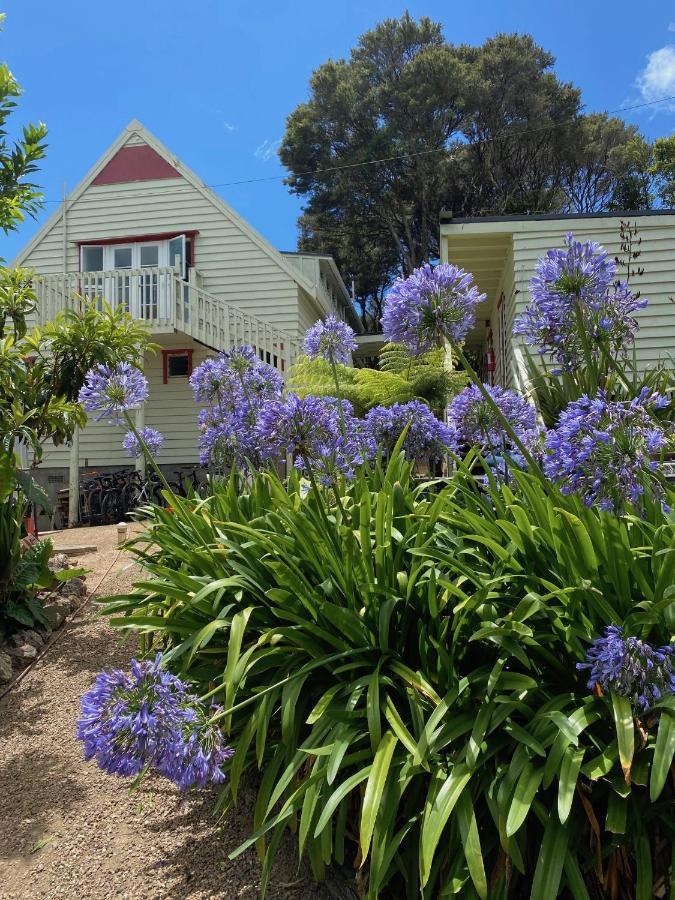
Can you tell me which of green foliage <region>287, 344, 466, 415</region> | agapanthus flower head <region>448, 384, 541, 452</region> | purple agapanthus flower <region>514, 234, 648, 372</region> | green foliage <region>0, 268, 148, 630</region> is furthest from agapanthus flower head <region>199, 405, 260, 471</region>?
green foliage <region>287, 344, 466, 415</region>

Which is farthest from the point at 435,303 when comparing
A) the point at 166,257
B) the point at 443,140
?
the point at 443,140

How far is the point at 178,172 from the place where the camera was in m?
15.3

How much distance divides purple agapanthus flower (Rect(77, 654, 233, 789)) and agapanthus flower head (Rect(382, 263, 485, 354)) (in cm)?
141

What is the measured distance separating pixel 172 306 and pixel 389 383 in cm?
582

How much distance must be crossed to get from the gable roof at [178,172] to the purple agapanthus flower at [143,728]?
1362 centimetres

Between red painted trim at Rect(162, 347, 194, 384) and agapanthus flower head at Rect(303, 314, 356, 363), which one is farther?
red painted trim at Rect(162, 347, 194, 384)

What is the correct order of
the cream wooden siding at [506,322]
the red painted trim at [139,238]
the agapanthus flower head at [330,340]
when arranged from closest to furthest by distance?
the agapanthus flower head at [330,340] → the cream wooden siding at [506,322] → the red painted trim at [139,238]

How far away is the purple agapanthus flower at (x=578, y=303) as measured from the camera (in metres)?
2.39

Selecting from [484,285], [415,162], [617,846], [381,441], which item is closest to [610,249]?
[484,285]

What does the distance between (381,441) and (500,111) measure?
27975 mm

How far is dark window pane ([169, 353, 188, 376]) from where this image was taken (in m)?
14.6

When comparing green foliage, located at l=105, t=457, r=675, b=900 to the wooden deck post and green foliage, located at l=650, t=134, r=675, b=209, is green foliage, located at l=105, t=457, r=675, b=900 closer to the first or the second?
Answer: the wooden deck post

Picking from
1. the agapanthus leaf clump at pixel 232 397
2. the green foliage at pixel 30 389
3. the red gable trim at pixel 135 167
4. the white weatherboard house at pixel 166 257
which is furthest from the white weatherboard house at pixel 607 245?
the red gable trim at pixel 135 167

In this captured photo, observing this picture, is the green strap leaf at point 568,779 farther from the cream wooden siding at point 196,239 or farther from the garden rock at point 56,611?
the cream wooden siding at point 196,239
